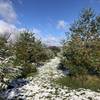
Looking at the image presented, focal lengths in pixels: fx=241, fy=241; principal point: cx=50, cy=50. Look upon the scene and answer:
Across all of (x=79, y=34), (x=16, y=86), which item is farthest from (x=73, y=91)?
(x=79, y=34)

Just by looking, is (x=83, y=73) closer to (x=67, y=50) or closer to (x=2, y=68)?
(x=67, y=50)

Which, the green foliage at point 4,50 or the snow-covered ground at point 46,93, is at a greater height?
the green foliage at point 4,50

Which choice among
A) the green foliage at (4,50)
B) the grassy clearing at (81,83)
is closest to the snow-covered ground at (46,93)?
the grassy clearing at (81,83)

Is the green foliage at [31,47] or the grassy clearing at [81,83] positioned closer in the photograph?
the grassy clearing at [81,83]

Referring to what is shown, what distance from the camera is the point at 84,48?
2766cm

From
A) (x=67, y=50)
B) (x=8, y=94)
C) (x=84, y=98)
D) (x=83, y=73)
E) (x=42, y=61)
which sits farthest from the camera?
(x=42, y=61)

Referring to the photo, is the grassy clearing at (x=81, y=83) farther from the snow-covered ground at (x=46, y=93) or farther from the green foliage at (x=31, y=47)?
the green foliage at (x=31, y=47)

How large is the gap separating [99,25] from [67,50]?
7260mm

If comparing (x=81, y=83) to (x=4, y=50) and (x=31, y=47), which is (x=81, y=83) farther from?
(x=31, y=47)

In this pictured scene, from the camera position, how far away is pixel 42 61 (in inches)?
1636

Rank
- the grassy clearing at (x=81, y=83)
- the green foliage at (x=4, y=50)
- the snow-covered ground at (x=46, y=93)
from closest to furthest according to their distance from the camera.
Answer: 1. the snow-covered ground at (x=46, y=93)
2. the green foliage at (x=4, y=50)
3. the grassy clearing at (x=81, y=83)

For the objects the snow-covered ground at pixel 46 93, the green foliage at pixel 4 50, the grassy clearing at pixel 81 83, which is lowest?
the snow-covered ground at pixel 46 93

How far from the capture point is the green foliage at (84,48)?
2658cm

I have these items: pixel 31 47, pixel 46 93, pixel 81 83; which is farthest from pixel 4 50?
pixel 31 47
